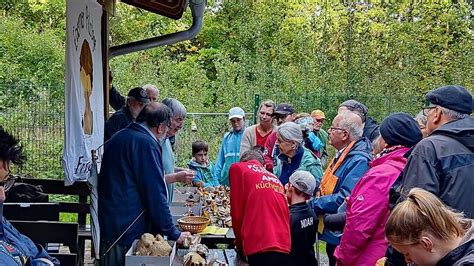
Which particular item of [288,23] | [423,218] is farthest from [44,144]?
[288,23]

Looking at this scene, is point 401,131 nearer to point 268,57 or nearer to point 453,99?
point 453,99

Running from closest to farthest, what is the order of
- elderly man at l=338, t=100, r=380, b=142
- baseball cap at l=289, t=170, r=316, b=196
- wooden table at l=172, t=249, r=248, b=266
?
A: 1. wooden table at l=172, t=249, r=248, b=266
2. baseball cap at l=289, t=170, r=316, b=196
3. elderly man at l=338, t=100, r=380, b=142

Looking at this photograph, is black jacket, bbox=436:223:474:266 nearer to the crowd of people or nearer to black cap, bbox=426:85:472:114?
the crowd of people

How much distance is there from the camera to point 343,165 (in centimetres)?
427

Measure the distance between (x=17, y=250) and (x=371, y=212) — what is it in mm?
1859

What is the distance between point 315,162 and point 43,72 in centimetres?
1137

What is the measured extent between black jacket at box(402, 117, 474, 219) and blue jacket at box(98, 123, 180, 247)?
60.3 inches

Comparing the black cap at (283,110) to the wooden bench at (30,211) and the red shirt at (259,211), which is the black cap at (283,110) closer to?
the red shirt at (259,211)

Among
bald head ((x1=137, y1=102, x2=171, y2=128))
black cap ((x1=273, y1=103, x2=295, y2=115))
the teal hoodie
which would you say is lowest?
the teal hoodie

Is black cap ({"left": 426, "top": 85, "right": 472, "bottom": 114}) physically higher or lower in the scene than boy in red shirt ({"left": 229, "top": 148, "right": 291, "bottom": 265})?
higher

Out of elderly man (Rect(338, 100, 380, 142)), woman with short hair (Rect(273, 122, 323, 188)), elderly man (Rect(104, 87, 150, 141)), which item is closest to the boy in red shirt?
woman with short hair (Rect(273, 122, 323, 188))

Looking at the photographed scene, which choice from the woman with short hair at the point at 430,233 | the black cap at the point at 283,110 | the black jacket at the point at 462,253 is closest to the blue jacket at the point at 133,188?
the woman with short hair at the point at 430,233

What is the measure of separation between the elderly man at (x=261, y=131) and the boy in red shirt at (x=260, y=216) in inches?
109

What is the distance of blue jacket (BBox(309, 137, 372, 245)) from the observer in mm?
4156
